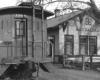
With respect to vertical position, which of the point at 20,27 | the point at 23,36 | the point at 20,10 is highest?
the point at 20,10

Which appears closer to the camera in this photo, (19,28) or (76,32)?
(19,28)

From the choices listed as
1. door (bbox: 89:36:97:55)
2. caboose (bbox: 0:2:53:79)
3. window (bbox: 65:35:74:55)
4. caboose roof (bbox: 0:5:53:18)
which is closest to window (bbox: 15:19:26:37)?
caboose (bbox: 0:2:53:79)

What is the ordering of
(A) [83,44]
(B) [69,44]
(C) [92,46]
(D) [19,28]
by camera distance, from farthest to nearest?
(C) [92,46], (A) [83,44], (B) [69,44], (D) [19,28]

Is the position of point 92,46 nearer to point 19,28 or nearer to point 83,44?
point 83,44

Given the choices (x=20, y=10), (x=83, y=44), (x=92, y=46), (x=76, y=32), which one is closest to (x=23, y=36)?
(x=20, y=10)

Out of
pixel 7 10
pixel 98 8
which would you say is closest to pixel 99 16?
pixel 98 8

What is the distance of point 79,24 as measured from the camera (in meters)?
21.5

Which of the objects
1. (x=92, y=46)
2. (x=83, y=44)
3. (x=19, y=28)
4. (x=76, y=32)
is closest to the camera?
(x=19, y=28)

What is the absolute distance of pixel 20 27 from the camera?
11250 mm

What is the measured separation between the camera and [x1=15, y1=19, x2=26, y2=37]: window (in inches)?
441

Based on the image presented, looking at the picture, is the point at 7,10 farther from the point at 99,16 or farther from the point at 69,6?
the point at 99,16

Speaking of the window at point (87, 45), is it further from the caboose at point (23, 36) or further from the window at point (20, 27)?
the window at point (20, 27)

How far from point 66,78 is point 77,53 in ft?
29.4

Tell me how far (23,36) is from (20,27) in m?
0.46
